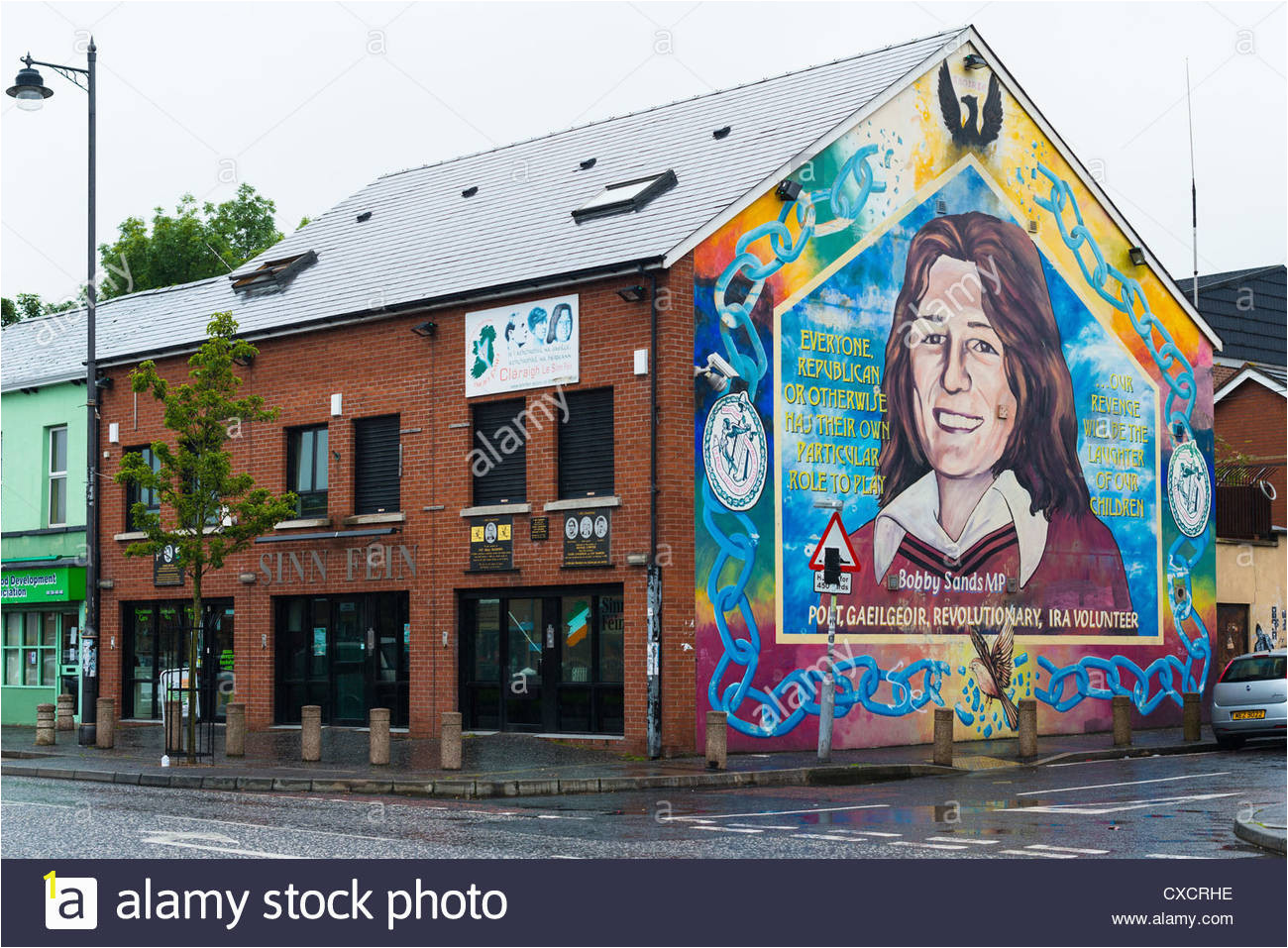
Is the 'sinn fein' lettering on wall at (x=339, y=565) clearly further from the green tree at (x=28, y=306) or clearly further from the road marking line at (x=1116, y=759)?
the green tree at (x=28, y=306)

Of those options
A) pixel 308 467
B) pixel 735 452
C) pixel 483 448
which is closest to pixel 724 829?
pixel 735 452

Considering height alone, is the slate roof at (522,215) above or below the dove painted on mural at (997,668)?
above

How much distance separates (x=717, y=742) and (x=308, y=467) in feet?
34.5

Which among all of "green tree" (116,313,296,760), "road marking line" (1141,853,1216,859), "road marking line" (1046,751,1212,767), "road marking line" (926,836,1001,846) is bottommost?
"road marking line" (1046,751,1212,767)

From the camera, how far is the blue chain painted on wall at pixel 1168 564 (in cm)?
2789

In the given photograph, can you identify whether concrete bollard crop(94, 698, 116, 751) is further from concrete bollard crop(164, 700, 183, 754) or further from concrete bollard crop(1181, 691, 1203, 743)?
concrete bollard crop(1181, 691, 1203, 743)

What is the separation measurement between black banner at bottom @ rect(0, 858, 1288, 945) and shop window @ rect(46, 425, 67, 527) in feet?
75.0

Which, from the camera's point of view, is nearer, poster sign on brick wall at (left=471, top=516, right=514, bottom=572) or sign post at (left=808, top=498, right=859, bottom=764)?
sign post at (left=808, top=498, right=859, bottom=764)

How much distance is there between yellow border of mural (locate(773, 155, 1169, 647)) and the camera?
23391 millimetres

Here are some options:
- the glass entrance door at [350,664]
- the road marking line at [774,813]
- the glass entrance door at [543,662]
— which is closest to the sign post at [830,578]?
the glass entrance door at [543,662]

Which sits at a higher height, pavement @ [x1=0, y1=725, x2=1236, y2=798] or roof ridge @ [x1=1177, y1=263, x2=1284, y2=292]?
roof ridge @ [x1=1177, y1=263, x2=1284, y2=292]

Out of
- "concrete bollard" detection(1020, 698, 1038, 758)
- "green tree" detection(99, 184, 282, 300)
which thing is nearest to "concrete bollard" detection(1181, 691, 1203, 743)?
"concrete bollard" detection(1020, 698, 1038, 758)

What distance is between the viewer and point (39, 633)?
32375 mm

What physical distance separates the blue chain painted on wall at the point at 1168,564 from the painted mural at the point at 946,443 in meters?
0.06
